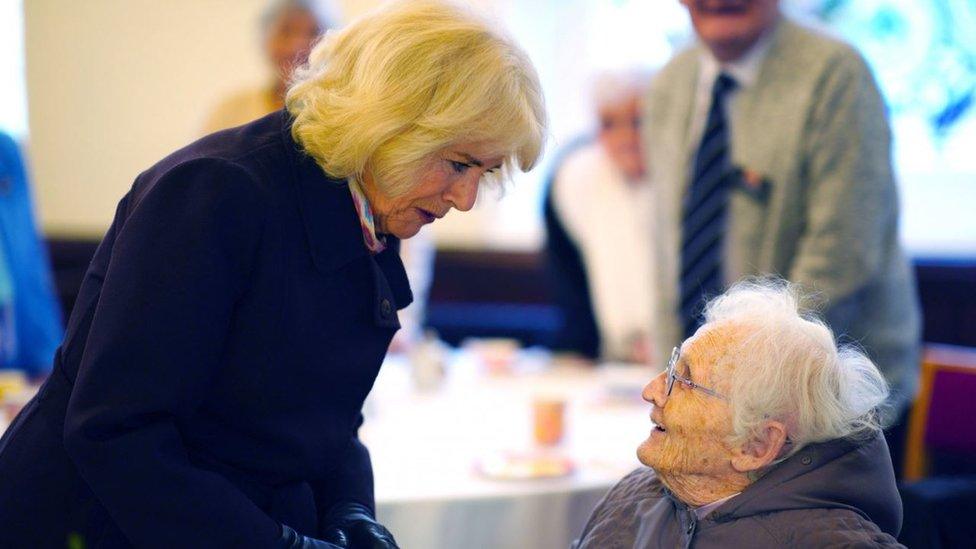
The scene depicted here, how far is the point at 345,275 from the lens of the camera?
1590mm

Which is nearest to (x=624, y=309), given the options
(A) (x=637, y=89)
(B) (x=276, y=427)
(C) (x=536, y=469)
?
(A) (x=637, y=89)

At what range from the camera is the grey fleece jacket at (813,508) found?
5.22ft

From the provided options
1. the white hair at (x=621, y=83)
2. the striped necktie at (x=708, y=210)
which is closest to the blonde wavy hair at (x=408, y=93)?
the striped necktie at (x=708, y=210)

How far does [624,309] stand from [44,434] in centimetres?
279

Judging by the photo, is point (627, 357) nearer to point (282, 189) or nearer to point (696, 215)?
point (696, 215)

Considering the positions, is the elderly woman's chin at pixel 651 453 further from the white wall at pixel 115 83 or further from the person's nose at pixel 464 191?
the white wall at pixel 115 83

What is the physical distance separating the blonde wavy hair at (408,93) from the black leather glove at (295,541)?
49 cm

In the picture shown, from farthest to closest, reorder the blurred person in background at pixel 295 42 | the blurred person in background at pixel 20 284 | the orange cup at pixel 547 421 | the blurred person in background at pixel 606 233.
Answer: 1. the blurred person in background at pixel 606 233
2. the blurred person in background at pixel 295 42
3. the blurred person in background at pixel 20 284
4. the orange cup at pixel 547 421

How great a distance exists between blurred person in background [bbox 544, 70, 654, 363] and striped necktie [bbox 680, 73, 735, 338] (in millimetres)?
799

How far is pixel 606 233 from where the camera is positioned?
4.19 metres

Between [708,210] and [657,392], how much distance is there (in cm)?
129

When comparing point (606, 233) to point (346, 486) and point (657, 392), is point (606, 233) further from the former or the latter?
point (346, 486)

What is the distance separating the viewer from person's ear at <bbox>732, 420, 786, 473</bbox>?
5.63ft

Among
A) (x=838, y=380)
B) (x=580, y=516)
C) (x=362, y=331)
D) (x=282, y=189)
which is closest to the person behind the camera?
(x=282, y=189)
